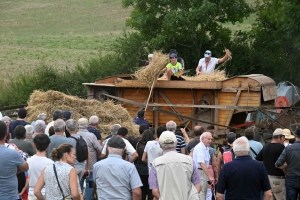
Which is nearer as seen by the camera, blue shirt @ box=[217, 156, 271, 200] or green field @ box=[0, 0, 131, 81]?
blue shirt @ box=[217, 156, 271, 200]

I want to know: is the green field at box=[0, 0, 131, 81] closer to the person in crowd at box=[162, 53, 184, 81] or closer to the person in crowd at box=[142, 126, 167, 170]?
the person in crowd at box=[162, 53, 184, 81]

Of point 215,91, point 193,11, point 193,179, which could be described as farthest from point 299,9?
point 193,179

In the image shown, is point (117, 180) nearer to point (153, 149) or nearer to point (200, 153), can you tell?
point (153, 149)

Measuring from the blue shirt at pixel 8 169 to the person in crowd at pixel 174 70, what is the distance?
11195 millimetres

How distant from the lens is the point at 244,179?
363 inches

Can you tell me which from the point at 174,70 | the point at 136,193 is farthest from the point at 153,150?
the point at 174,70

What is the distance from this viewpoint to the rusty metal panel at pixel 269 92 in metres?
19.3

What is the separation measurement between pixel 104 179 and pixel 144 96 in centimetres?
1195

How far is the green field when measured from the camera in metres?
59.2

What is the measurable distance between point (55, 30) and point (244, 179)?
7181 cm

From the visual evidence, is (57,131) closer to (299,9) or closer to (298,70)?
(299,9)

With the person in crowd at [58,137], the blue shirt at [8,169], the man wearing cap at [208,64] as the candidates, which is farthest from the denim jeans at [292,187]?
the man wearing cap at [208,64]

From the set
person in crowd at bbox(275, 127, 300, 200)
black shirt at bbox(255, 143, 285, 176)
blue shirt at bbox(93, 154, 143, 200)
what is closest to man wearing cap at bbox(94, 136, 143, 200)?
blue shirt at bbox(93, 154, 143, 200)

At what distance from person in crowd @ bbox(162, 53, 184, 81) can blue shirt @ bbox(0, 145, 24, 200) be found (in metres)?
11.2
